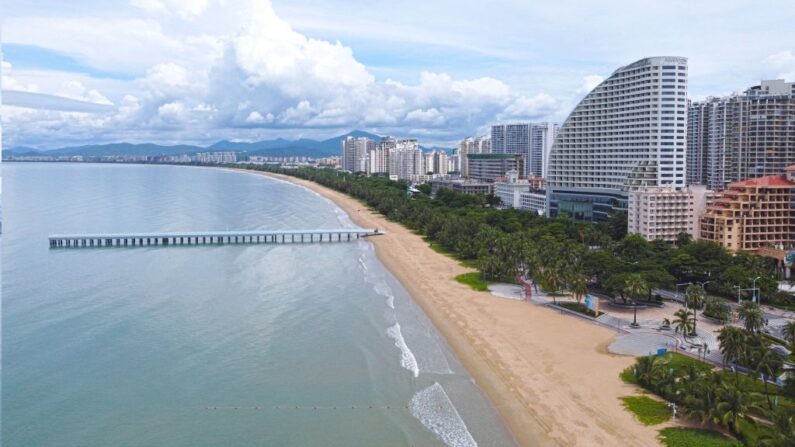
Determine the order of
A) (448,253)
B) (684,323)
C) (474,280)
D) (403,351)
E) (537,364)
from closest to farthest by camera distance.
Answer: (537,364) < (684,323) < (403,351) < (474,280) < (448,253)

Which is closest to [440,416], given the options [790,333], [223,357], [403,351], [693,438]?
[403,351]

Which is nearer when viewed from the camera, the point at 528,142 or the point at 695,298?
the point at 695,298

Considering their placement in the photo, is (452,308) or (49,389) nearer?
(49,389)

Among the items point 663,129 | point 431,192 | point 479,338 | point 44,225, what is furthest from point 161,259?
point 431,192

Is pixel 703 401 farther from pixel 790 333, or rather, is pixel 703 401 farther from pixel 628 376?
pixel 790 333

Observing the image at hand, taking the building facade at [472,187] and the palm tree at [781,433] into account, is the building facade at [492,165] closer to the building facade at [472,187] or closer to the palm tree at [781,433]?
the building facade at [472,187]

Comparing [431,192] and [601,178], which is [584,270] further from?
[431,192]

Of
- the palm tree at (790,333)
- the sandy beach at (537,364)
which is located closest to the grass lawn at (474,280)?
the sandy beach at (537,364)
